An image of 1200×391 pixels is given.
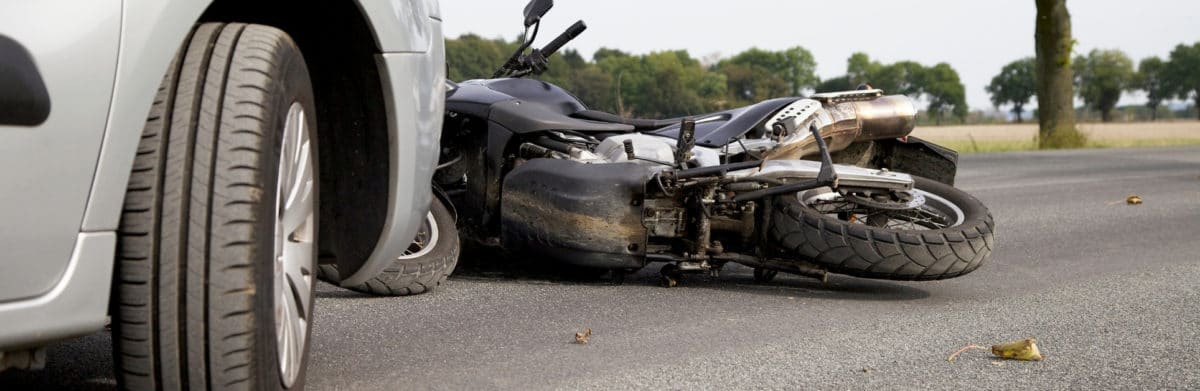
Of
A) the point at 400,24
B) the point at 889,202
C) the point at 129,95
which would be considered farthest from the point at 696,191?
the point at 129,95

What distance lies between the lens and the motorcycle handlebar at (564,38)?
21.7 feet

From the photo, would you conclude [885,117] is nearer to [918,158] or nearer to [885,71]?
[918,158]

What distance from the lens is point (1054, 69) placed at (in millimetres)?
26109

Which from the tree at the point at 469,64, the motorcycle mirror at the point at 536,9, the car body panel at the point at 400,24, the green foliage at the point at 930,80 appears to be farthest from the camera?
the green foliage at the point at 930,80

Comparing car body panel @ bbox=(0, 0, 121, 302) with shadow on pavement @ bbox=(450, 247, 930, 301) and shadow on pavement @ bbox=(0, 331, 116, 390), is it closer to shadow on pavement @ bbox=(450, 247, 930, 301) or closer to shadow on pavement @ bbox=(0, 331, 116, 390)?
shadow on pavement @ bbox=(0, 331, 116, 390)

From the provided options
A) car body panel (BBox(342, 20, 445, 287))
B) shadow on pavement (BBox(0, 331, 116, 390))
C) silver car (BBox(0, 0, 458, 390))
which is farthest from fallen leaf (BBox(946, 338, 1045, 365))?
shadow on pavement (BBox(0, 331, 116, 390))

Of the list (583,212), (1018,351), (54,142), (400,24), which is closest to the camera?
(54,142)

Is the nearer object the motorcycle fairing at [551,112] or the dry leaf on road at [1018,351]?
the dry leaf on road at [1018,351]

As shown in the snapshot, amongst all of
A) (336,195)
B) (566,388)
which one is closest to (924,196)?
(566,388)

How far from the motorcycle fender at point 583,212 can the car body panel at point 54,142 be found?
3447 millimetres

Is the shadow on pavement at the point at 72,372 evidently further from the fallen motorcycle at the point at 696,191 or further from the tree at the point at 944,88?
the tree at the point at 944,88

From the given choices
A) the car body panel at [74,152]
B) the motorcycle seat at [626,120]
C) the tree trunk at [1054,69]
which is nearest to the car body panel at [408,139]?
the car body panel at [74,152]

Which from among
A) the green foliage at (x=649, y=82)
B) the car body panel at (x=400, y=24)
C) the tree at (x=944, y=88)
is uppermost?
the car body panel at (x=400, y=24)

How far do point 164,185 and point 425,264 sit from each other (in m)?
3.15
